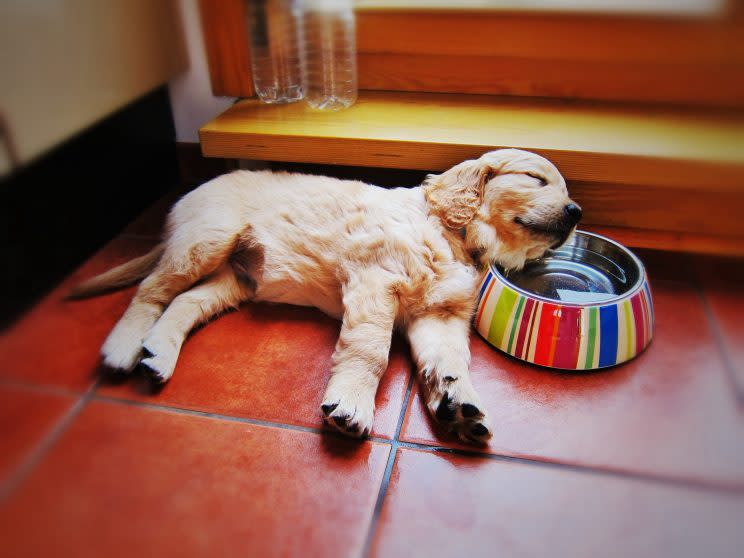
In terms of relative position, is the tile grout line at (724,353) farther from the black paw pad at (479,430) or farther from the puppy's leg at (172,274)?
the puppy's leg at (172,274)

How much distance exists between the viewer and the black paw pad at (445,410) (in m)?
0.93

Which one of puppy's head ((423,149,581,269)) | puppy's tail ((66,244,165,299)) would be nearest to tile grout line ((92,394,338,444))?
puppy's tail ((66,244,165,299))

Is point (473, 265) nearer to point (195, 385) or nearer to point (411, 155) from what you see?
point (411, 155)

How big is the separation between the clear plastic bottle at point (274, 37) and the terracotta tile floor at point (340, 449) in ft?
1.36

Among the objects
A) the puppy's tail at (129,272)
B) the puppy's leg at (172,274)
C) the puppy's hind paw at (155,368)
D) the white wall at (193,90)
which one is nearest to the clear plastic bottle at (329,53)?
the white wall at (193,90)

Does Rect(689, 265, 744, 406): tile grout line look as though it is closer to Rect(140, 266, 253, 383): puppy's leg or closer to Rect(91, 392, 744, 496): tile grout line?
Rect(91, 392, 744, 496): tile grout line

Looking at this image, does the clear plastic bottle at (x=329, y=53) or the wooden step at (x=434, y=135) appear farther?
the wooden step at (x=434, y=135)

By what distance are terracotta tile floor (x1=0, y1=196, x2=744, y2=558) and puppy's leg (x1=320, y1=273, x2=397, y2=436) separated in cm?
5

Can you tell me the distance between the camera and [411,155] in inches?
50.0

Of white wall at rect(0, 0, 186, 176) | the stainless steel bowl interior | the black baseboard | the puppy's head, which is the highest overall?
white wall at rect(0, 0, 186, 176)

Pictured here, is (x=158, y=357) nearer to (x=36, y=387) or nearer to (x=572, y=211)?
(x=36, y=387)

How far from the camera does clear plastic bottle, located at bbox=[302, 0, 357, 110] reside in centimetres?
87

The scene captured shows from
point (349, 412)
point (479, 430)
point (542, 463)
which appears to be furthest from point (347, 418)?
point (542, 463)

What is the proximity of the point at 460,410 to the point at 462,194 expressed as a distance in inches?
17.7
